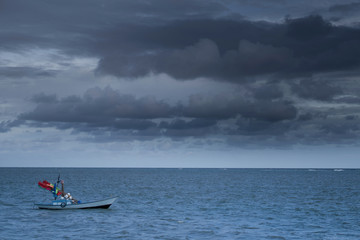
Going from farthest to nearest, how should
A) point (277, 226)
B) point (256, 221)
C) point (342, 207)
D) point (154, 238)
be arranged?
point (342, 207) < point (256, 221) < point (277, 226) < point (154, 238)

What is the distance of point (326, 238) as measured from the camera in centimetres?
3931

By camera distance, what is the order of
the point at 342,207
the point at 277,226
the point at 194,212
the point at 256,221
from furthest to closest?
the point at 342,207
the point at 194,212
the point at 256,221
the point at 277,226

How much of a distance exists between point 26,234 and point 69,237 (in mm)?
5056

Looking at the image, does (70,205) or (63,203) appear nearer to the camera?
(63,203)

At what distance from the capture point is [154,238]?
38531mm

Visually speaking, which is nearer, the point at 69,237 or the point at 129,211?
the point at 69,237

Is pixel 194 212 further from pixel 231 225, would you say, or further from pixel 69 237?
pixel 69 237

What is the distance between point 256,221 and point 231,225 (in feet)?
16.4

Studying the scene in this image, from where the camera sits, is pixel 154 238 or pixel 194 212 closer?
pixel 154 238

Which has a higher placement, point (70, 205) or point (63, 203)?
point (63, 203)

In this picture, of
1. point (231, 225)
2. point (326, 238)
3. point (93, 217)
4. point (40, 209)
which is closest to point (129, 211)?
point (93, 217)

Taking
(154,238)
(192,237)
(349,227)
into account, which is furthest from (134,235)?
(349,227)

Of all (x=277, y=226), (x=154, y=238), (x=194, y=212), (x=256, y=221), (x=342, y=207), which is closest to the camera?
(x=154, y=238)

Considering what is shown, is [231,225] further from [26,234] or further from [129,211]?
[26,234]
